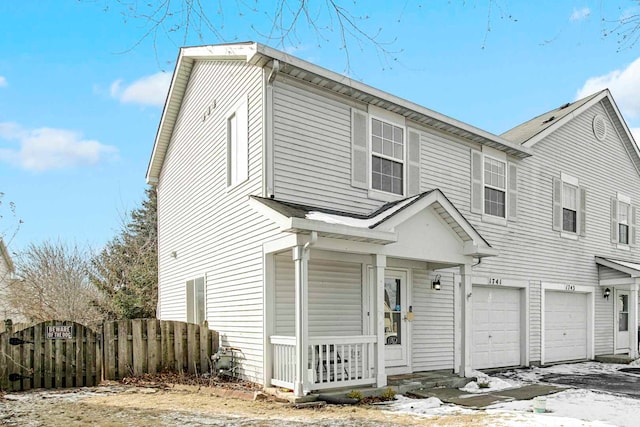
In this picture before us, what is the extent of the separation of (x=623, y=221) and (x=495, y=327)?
25.0 ft

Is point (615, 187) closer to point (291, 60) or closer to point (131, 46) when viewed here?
point (291, 60)

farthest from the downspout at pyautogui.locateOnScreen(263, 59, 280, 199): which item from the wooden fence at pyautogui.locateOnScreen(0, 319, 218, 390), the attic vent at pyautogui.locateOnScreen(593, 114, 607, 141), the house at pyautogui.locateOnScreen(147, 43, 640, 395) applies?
the attic vent at pyautogui.locateOnScreen(593, 114, 607, 141)

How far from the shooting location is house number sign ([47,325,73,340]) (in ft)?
32.6

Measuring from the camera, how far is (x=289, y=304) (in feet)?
31.4

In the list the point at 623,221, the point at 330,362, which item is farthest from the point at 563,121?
the point at 330,362

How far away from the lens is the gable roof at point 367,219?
835 centimetres

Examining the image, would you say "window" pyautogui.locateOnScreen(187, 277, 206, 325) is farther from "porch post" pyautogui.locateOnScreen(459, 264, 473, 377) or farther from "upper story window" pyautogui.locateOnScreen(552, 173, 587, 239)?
"upper story window" pyautogui.locateOnScreen(552, 173, 587, 239)

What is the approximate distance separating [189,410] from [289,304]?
247 cm

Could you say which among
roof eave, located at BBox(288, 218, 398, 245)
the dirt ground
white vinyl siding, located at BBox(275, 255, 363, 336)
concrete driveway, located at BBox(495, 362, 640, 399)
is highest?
roof eave, located at BBox(288, 218, 398, 245)

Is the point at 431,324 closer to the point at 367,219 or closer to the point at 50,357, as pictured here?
the point at 367,219

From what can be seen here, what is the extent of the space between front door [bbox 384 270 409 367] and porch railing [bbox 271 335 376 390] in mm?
1513

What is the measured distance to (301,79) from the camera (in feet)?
32.5

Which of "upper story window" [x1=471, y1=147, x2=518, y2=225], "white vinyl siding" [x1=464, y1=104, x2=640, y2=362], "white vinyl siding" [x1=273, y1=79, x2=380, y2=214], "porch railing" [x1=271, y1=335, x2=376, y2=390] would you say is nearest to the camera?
"porch railing" [x1=271, y1=335, x2=376, y2=390]

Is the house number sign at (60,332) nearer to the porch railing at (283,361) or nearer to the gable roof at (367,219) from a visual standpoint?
the porch railing at (283,361)
